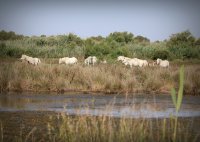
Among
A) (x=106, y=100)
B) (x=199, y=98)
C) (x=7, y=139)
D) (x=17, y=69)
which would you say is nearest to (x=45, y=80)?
(x=17, y=69)

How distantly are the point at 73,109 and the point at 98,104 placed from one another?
146 cm

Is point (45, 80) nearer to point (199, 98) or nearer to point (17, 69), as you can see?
point (17, 69)

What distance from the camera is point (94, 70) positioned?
75.3 feet

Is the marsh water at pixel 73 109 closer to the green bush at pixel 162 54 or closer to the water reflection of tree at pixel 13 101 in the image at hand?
the water reflection of tree at pixel 13 101

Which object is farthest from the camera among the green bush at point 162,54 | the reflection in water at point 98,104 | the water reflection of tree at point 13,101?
the green bush at point 162,54

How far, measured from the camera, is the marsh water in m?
12.4

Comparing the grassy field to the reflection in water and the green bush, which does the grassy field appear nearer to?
the reflection in water

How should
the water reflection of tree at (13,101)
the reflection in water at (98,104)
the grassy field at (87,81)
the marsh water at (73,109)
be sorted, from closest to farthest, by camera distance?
the marsh water at (73,109)
the reflection in water at (98,104)
the water reflection of tree at (13,101)
the grassy field at (87,81)

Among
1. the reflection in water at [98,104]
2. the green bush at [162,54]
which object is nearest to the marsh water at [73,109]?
the reflection in water at [98,104]

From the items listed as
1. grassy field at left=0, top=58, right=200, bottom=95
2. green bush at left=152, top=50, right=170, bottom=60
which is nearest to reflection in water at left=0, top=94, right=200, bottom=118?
grassy field at left=0, top=58, right=200, bottom=95

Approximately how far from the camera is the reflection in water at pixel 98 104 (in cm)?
1513

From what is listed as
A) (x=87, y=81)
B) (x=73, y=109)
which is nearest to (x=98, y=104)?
(x=73, y=109)

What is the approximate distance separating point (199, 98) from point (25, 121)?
29.1 ft

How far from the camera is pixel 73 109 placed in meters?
16.1
